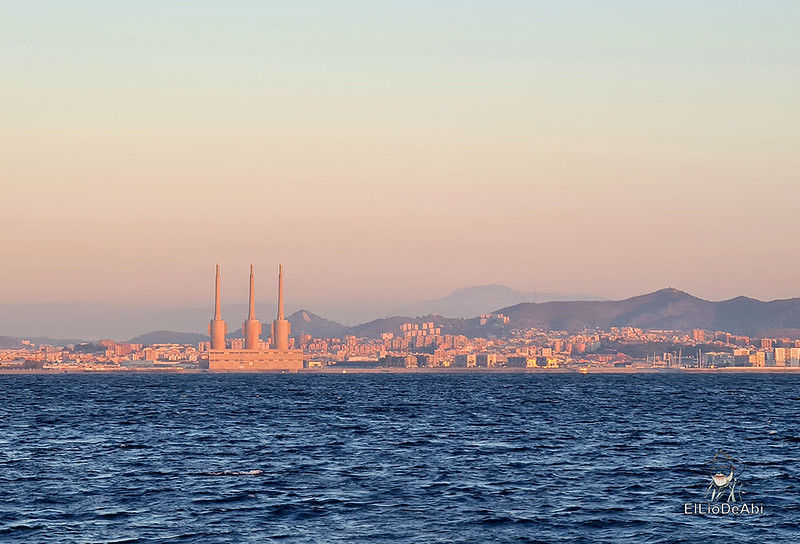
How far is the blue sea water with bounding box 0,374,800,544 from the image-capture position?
44.1m

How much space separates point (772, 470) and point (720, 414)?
60001 millimetres

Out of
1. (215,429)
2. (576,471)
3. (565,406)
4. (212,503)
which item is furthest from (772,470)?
(565,406)

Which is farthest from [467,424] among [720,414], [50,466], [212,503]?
[212,503]

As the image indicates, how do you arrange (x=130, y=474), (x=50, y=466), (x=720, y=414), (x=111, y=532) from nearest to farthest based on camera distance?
1. (x=111, y=532)
2. (x=130, y=474)
3. (x=50, y=466)
4. (x=720, y=414)

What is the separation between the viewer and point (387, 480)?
5791 centimetres

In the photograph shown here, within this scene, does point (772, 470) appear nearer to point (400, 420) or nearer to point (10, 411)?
point (400, 420)

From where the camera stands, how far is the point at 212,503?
49781 mm

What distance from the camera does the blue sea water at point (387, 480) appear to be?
44.1 m

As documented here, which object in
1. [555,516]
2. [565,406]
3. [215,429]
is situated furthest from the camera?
[565,406]

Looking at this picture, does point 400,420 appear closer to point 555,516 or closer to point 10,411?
point 10,411

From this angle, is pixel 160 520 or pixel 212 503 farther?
pixel 212 503

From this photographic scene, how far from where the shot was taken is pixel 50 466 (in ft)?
212

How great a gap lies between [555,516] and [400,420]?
199 feet

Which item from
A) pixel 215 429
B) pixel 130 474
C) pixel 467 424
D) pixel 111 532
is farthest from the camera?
pixel 467 424
